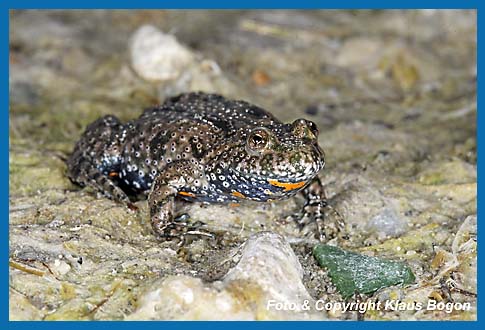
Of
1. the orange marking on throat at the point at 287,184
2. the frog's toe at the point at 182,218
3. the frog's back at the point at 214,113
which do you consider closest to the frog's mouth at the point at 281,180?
the orange marking on throat at the point at 287,184

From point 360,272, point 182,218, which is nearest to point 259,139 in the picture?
point 182,218

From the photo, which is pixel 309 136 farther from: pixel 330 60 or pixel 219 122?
pixel 330 60

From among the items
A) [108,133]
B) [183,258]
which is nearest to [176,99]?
[108,133]

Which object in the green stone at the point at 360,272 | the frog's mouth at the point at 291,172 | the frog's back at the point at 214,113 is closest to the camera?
the green stone at the point at 360,272

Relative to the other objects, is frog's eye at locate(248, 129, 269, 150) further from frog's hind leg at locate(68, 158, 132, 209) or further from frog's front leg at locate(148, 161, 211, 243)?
frog's hind leg at locate(68, 158, 132, 209)

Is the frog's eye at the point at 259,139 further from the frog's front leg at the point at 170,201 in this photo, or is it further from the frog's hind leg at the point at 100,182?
the frog's hind leg at the point at 100,182

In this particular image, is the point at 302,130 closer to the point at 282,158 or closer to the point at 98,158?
the point at 282,158

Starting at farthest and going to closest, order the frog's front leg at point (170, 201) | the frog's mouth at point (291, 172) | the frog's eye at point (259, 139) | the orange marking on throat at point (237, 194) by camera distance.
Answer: the orange marking on throat at point (237, 194) < the frog's front leg at point (170, 201) < the frog's eye at point (259, 139) < the frog's mouth at point (291, 172)
